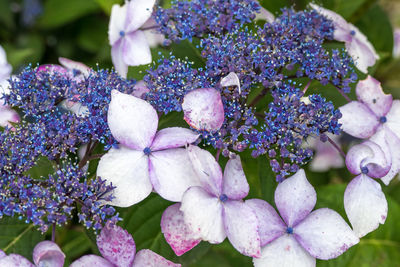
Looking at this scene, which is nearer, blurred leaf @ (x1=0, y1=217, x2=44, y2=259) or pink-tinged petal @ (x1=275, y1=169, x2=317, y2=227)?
pink-tinged petal @ (x1=275, y1=169, x2=317, y2=227)

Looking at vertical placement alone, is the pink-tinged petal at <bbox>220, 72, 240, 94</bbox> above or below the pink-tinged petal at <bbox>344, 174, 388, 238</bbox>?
above

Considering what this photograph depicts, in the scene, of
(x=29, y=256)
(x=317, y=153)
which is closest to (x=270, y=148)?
(x=29, y=256)

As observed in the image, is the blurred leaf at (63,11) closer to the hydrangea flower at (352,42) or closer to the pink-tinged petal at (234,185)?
the hydrangea flower at (352,42)

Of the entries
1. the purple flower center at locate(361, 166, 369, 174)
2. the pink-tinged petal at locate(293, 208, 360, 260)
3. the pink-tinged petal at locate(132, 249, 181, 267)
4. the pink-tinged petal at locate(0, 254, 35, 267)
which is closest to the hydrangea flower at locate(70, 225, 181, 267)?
the pink-tinged petal at locate(132, 249, 181, 267)

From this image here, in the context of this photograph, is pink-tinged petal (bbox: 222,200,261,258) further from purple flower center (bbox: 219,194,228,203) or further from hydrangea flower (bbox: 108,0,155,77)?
hydrangea flower (bbox: 108,0,155,77)

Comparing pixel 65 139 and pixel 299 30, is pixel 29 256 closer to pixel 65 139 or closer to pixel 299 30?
pixel 65 139

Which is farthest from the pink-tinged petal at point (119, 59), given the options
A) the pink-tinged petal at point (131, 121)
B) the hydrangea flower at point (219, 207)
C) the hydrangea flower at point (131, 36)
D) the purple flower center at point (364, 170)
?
the purple flower center at point (364, 170)
